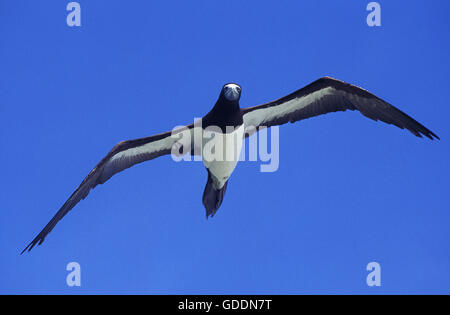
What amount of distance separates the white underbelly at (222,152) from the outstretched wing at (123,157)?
0.67 m

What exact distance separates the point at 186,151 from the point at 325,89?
3.81 m

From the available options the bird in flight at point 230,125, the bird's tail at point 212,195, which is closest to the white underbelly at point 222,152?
the bird in flight at point 230,125

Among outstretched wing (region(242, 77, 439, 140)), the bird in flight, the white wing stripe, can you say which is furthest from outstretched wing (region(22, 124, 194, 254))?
outstretched wing (region(242, 77, 439, 140))

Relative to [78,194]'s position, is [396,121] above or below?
above

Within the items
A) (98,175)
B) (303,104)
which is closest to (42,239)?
(98,175)

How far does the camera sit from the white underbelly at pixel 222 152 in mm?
11859

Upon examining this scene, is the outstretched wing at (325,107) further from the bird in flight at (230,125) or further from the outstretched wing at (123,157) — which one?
the outstretched wing at (123,157)

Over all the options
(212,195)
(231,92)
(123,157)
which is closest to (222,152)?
(212,195)

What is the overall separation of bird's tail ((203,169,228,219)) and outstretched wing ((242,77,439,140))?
1.67 m

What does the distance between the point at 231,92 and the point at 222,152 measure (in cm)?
153

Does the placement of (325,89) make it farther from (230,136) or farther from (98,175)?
(98,175)

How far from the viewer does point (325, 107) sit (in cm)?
1245

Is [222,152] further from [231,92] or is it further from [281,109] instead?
[281,109]

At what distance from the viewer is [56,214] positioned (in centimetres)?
1180
